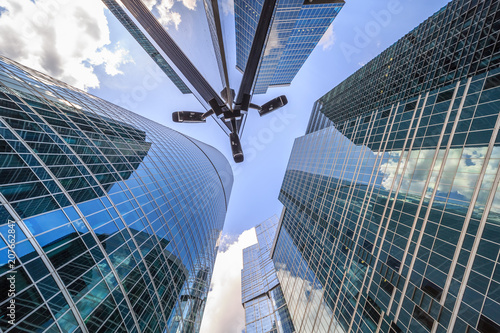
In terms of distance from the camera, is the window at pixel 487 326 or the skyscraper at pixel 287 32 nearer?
the window at pixel 487 326

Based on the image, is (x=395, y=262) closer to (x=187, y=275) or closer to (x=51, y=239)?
(x=187, y=275)

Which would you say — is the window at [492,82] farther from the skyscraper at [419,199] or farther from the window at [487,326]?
the window at [487,326]

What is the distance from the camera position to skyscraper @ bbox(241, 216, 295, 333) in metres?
46.5

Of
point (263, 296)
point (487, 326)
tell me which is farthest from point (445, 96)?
point (263, 296)

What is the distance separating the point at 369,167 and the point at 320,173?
54.1 feet

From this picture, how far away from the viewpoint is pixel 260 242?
272ft

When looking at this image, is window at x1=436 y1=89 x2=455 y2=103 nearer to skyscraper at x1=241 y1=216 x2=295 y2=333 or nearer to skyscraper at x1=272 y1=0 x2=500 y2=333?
skyscraper at x1=272 y1=0 x2=500 y2=333

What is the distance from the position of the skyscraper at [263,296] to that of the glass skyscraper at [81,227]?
31.0m

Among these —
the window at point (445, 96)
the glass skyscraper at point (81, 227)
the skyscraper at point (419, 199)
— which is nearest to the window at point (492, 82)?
the skyscraper at point (419, 199)

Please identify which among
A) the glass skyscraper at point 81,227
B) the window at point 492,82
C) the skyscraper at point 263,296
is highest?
the window at point 492,82

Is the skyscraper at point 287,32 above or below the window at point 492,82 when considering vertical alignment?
above

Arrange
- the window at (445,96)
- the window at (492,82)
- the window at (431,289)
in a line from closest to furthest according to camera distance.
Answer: the window at (431,289), the window at (492,82), the window at (445,96)

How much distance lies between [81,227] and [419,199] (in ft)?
96.6

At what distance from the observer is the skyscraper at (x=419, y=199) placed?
13219 millimetres
